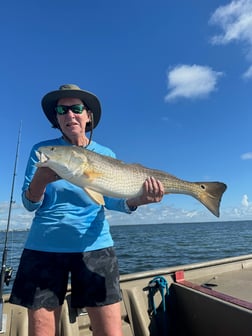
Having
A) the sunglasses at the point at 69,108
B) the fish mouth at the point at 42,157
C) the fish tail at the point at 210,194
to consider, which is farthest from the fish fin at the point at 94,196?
the fish tail at the point at 210,194

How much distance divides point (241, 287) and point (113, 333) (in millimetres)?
2940

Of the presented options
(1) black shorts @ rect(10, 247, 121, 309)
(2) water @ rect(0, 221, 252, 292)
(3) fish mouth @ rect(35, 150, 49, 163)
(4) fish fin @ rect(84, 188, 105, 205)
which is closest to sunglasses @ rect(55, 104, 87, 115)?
(3) fish mouth @ rect(35, 150, 49, 163)

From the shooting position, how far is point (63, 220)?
2.89 meters

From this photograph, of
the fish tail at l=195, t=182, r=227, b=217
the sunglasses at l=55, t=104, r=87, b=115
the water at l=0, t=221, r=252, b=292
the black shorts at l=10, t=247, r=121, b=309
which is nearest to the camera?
the black shorts at l=10, t=247, r=121, b=309

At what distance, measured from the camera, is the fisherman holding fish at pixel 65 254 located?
9.10 feet

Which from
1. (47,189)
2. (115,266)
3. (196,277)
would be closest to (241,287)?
(196,277)

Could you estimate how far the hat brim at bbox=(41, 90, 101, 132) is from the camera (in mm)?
3266

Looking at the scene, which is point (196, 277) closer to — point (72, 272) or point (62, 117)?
point (72, 272)

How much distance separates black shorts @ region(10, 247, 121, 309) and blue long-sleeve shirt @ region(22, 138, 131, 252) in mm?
84

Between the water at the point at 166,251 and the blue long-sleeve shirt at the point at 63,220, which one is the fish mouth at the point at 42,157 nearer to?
the blue long-sleeve shirt at the point at 63,220

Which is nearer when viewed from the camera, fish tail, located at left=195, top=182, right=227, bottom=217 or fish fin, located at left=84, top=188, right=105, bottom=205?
fish fin, located at left=84, top=188, right=105, bottom=205

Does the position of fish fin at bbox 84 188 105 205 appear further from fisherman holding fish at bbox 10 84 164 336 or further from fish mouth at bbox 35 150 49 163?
fish mouth at bbox 35 150 49 163

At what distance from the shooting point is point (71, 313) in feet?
14.4

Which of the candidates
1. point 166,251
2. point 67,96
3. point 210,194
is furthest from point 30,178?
point 166,251
